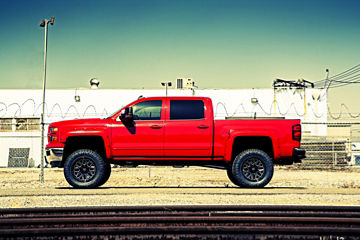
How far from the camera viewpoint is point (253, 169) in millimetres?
12109

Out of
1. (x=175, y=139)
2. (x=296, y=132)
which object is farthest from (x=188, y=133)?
(x=296, y=132)

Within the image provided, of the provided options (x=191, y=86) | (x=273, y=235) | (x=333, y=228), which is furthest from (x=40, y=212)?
(x=191, y=86)

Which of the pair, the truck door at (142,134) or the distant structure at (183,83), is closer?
the truck door at (142,134)

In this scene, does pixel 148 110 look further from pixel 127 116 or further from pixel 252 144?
pixel 252 144

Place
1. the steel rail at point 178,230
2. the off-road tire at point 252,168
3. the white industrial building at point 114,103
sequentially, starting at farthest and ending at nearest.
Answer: the white industrial building at point 114,103
the off-road tire at point 252,168
the steel rail at point 178,230

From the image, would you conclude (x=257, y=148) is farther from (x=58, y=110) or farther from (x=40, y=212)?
(x=58, y=110)

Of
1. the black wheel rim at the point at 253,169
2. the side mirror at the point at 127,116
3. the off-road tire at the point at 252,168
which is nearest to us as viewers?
the side mirror at the point at 127,116

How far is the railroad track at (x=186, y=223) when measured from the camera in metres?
6.86

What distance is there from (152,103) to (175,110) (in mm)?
622

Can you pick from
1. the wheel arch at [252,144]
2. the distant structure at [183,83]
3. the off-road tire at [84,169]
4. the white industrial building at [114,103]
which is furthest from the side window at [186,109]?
the distant structure at [183,83]

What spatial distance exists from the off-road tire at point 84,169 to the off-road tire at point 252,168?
346 centimetres

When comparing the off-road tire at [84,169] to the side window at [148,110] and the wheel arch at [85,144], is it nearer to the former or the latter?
the wheel arch at [85,144]

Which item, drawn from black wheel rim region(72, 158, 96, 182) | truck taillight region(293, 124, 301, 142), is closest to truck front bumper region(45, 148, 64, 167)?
black wheel rim region(72, 158, 96, 182)

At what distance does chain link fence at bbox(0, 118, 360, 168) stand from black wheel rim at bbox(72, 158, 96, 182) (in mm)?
14009
